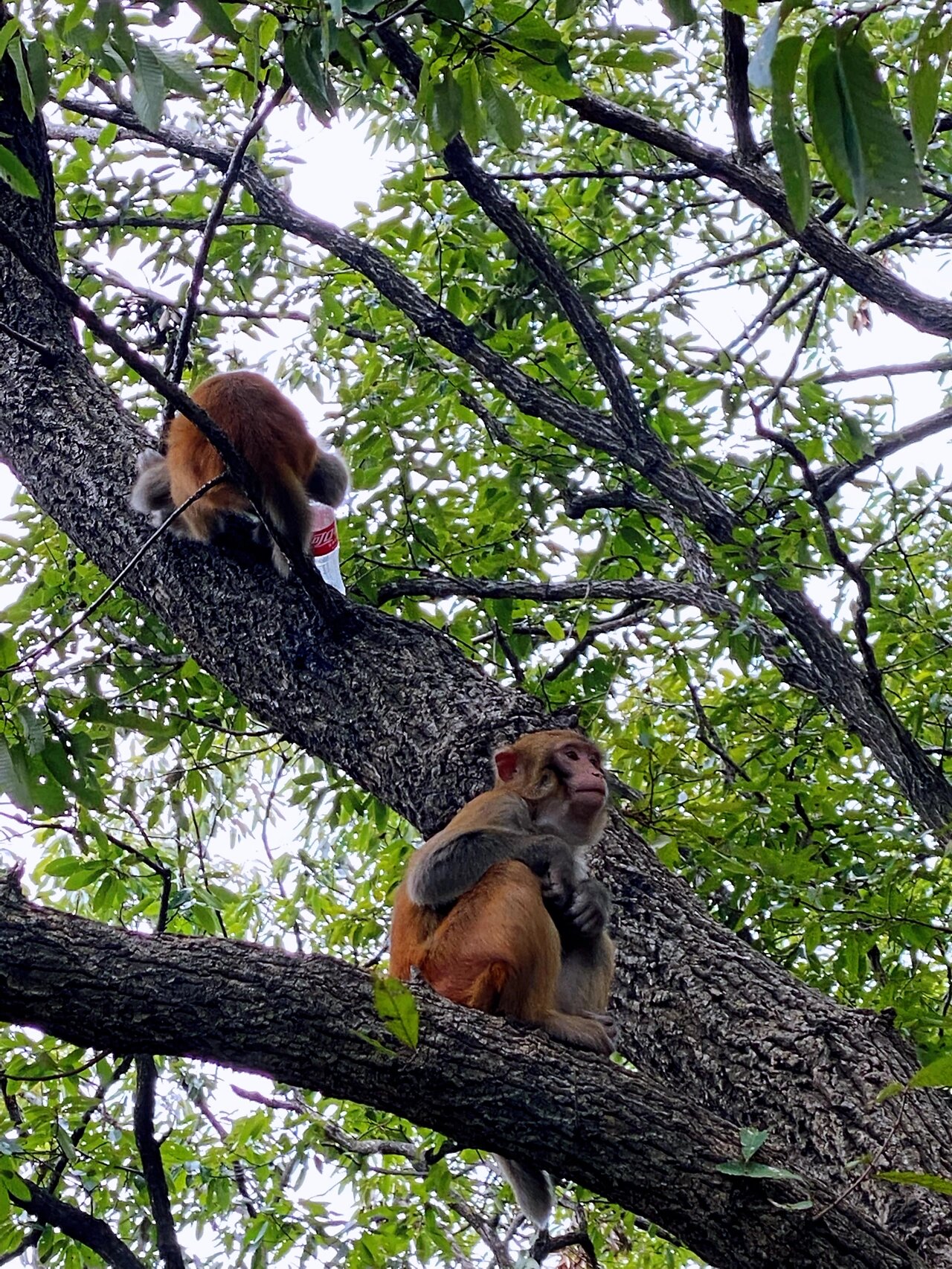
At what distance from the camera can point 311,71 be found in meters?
2.86

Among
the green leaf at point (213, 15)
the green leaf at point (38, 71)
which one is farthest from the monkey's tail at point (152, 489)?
the green leaf at point (213, 15)

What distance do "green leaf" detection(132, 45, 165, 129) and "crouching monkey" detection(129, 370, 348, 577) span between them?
275cm

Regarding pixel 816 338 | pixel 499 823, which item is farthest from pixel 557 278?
pixel 816 338

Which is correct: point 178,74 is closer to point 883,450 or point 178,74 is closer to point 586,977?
point 586,977

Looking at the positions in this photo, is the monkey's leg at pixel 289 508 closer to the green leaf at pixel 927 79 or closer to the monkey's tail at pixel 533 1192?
the monkey's tail at pixel 533 1192

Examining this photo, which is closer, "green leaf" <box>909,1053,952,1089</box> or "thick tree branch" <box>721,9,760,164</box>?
"green leaf" <box>909,1053,952,1089</box>

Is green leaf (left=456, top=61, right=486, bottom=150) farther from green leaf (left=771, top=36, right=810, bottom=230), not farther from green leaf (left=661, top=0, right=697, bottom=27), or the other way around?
green leaf (left=771, top=36, right=810, bottom=230)

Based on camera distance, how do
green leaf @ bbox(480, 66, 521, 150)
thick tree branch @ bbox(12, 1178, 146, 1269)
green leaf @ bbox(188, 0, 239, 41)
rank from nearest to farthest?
green leaf @ bbox(188, 0, 239, 41), green leaf @ bbox(480, 66, 521, 150), thick tree branch @ bbox(12, 1178, 146, 1269)

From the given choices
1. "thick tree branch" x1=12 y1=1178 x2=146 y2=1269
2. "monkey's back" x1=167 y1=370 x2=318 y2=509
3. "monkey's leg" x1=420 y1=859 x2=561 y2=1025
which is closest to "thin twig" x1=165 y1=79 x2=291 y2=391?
"monkey's back" x1=167 y1=370 x2=318 y2=509

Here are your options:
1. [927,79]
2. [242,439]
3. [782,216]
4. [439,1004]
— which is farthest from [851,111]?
[242,439]

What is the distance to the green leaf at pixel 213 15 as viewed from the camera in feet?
7.64

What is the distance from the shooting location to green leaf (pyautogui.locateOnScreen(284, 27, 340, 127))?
2.83m

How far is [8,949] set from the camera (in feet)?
8.20

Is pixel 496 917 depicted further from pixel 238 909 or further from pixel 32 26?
pixel 238 909
